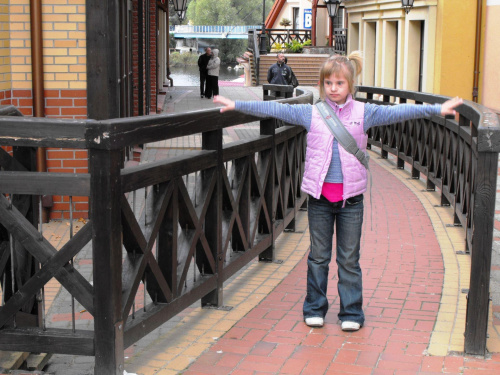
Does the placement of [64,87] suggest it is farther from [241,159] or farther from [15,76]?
[241,159]

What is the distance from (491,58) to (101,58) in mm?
13053

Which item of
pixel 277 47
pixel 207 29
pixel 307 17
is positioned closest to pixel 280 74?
Answer: pixel 277 47

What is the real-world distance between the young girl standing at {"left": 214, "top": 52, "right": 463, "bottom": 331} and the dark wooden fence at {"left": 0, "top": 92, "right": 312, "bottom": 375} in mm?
552

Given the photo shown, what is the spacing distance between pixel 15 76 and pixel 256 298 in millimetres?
3582

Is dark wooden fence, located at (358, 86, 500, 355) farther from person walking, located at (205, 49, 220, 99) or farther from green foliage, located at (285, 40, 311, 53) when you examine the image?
green foliage, located at (285, 40, 311, 53)

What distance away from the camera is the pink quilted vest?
4.75m

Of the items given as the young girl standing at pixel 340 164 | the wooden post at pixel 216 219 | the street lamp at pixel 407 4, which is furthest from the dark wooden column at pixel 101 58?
the street lamp at pixel 407 4

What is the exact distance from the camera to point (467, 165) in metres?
7.48

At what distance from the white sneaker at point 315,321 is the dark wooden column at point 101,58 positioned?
11.5ft

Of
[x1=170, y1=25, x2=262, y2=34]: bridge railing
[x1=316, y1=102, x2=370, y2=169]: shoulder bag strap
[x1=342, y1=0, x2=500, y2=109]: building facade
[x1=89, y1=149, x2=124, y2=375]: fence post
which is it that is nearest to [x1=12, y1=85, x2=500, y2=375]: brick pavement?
[x1=89, y1=149, x2=124, y2=375]: fence post

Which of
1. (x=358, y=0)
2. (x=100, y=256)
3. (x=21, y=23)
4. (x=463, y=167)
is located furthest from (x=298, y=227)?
(x=358, y=0)

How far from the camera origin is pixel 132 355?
4543mm

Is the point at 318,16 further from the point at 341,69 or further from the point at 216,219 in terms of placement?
the point at 341,69

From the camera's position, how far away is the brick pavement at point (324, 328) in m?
4.41
